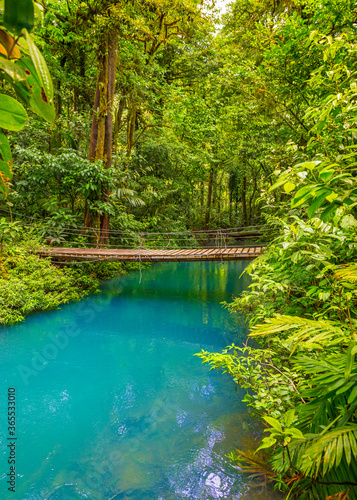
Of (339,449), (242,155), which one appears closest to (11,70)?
(339,449)

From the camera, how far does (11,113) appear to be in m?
0.38

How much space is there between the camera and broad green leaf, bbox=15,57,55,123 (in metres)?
0.35

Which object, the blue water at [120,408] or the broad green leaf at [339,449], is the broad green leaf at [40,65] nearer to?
the broad green leaf at [339,449]

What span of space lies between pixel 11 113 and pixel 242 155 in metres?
12.3

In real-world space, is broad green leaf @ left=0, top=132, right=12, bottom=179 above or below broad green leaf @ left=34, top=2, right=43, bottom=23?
below

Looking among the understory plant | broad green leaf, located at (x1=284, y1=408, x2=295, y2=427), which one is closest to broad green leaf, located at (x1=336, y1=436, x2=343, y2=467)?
the understory plant

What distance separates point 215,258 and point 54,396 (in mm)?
4072

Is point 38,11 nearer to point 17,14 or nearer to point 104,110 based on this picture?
point 17,14

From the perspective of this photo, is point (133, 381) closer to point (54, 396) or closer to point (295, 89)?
point (54, 396)

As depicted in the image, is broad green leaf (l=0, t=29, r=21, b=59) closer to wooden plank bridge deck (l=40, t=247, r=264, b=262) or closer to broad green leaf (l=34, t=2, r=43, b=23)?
broad green leaf (l=34, t=2, r=43, b=23)

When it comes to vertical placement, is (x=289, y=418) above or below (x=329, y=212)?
below

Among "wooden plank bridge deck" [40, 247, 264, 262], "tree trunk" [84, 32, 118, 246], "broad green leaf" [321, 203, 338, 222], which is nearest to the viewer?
"broad green leaf" [321, 203, 338, 222]

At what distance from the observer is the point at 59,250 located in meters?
6.36

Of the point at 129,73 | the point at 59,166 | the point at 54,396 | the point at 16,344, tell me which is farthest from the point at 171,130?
the point at 54,396
